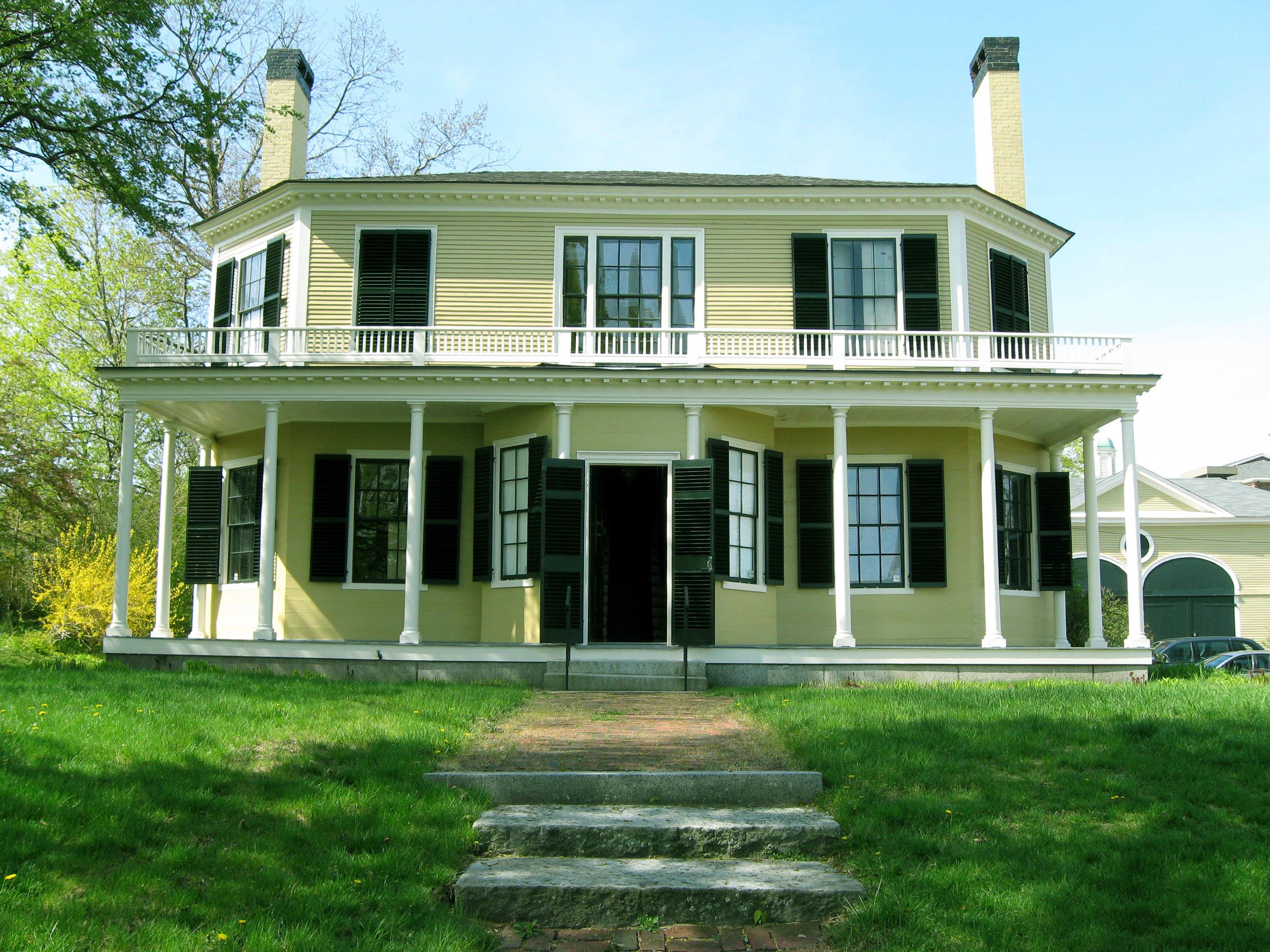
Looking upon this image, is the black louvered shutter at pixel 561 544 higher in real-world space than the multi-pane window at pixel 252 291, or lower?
lower

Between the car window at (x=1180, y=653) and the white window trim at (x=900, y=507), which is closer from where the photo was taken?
the white window trim at (x=900, y=507)

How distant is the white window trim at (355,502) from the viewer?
1625 centimetres

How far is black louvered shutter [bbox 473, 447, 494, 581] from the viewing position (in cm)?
1555

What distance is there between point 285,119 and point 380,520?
25.0 ft

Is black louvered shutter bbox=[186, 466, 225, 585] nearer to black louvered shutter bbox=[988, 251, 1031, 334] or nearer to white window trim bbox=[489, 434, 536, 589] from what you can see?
white window trim bbox=[489, 434, 536, 589]

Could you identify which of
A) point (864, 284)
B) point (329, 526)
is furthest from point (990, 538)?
point (329, 526)

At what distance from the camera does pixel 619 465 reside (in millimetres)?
15086

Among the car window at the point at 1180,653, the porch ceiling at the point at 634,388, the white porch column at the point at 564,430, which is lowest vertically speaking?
the car window at the point at 1180,653

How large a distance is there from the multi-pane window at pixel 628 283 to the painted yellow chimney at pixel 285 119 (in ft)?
19.3

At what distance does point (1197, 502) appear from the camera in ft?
93.2

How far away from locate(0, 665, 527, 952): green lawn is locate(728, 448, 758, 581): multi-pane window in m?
7.14

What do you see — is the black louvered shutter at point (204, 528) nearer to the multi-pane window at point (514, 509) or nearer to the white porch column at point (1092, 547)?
the multi-pane window at point (514, 509)

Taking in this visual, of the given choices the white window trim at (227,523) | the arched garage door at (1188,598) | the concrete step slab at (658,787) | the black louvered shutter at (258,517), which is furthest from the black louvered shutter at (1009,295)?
the arched garage door at (1188,598)

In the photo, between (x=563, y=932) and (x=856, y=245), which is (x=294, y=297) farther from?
(x=563, y=932)
